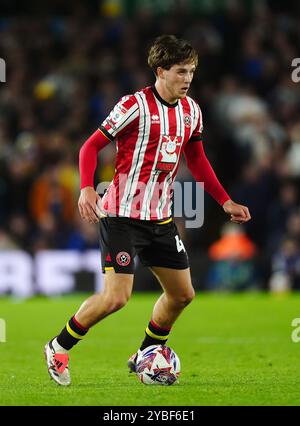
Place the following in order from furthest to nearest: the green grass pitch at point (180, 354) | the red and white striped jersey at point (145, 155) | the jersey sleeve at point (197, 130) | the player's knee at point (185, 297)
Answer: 1. the jersey sleeve at point (197, 130)
2. the player's knee at point (185, 297)
3. the red and white striped jersey at point (145, 155)
4. the green grass pitch at point (180, 354)

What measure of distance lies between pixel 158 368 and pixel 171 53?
210 cm

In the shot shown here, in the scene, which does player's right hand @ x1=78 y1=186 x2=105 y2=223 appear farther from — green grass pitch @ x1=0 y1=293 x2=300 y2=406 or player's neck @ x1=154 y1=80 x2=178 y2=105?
green grass pitch @ x1=0 y1=293 x2=300 y2=406

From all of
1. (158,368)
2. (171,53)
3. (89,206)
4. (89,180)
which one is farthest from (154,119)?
(158,368)

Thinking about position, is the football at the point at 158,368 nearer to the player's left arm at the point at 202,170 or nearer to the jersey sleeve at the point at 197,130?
the player's left arm at the point at 202,170

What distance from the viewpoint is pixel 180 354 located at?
9.32 metres

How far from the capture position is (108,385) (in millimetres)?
7102

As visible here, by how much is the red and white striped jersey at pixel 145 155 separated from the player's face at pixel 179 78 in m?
0.14

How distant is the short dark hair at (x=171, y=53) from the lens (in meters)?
7.17

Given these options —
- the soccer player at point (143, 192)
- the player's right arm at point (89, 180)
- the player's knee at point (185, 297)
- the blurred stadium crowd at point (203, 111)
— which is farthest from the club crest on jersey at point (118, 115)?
the blurred stadium crowd at point (203, 111)

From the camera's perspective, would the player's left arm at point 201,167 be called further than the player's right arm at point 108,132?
Yes

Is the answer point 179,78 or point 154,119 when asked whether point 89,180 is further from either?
point 179,78

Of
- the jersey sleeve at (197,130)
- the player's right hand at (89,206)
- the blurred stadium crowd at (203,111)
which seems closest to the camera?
the player's right hand at (89,206)

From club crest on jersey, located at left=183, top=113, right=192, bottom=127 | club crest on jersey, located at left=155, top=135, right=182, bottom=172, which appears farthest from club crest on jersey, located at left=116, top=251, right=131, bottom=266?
club crest on jersey, located at left=183, top=113, right=192, bottom=127

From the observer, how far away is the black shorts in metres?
7.15
